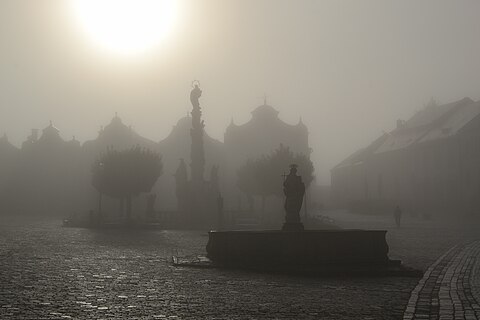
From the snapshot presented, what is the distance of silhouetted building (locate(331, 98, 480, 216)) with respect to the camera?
61250 millimetres

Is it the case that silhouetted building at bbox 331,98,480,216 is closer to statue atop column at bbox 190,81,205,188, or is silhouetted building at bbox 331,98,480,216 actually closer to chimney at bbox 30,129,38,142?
statue atop column at bbox 190,81,205,188

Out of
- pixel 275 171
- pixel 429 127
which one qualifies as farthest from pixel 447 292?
pixel 429 127

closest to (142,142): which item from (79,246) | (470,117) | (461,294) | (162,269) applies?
(470,117)

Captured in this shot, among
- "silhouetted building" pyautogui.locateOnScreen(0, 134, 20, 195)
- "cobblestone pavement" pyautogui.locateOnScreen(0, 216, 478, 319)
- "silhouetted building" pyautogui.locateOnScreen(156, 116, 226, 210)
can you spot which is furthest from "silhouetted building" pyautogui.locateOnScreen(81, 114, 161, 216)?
"cobblestone pavement" pyautogui.locateOnScreen(0, 216, 478, 319)

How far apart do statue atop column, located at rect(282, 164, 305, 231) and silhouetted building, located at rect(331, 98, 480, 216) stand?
37.4 metres

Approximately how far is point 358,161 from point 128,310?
88.3 metres

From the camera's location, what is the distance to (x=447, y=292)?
10812 millimetres

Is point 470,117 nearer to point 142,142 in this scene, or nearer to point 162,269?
point 142,142

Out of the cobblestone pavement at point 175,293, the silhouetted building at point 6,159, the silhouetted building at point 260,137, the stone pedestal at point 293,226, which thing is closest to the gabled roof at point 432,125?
the silhouetted building at point 260,137

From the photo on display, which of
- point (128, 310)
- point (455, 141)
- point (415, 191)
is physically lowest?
point (128, 310)

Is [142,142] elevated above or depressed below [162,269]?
above

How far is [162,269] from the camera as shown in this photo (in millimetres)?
15055

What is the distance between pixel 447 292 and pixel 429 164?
59.9 meters

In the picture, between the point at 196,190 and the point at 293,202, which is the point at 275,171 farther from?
the point at 293,202
